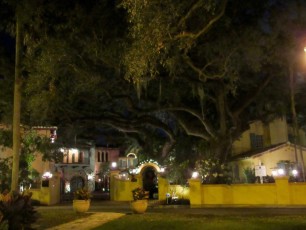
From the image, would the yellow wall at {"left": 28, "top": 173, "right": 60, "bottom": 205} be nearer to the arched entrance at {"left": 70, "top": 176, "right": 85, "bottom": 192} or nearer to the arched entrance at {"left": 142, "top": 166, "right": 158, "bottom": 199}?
the arched entrance at {"left": 142, "top": 166, "right": 158, "bottom": 199}

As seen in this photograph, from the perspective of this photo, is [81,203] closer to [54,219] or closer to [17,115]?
[54,219]

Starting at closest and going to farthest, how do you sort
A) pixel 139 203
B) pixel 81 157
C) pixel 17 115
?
pixel 17 115 < pixel 139 203 < pixel 81 157

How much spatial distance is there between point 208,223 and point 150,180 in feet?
56.3

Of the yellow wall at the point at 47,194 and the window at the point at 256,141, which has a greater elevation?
the window at the point at 256,141

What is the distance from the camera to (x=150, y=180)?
3038cm

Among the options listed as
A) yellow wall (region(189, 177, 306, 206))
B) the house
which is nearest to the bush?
yellow wall (region(189, 177, 306, 206))

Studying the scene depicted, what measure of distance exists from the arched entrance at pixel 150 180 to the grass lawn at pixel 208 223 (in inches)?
575

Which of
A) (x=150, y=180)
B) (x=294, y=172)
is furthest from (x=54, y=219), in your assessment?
(x=294, y=172)

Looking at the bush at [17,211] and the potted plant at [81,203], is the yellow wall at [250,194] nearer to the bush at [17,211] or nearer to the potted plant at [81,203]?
the potted plant at [81,203]

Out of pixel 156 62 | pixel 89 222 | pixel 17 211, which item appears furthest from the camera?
pixel 156 62

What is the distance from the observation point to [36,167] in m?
30.2

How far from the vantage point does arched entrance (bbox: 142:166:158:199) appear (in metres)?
30.0

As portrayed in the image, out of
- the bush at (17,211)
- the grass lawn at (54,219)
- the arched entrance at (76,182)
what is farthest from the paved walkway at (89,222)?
the arched entrance at (76,182)

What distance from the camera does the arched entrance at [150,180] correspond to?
30031mm
